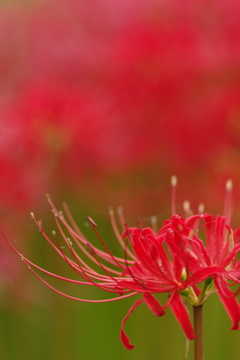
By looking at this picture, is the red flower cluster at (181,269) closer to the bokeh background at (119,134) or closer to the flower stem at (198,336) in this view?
the flower stem at (198,336)

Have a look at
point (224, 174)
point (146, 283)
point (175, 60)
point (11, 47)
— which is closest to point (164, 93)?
point (175, 60)

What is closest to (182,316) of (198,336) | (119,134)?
(198,336)

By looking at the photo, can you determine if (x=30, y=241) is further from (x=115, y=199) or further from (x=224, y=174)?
(x=224, y=174)

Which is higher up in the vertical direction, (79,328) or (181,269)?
(181,269)

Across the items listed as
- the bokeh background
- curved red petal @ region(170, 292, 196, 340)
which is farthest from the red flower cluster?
the bokeh background

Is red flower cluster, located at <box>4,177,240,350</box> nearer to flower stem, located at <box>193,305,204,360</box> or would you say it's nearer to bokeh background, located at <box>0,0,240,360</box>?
flower stem, located at <box>193,305,204,360</box>

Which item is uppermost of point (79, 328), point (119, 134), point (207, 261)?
point (119, 134)

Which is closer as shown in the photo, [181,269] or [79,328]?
[181,269]

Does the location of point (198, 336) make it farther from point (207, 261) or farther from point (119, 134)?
point (119, 134)
